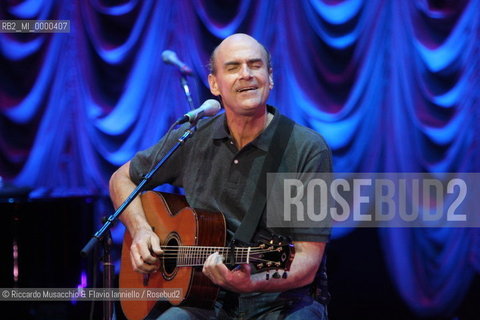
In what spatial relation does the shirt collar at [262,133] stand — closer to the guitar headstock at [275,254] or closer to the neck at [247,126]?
the neck at [247,126]

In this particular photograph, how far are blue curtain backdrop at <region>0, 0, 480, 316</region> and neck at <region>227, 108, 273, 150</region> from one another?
193 centimetres

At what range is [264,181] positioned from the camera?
10.9ft

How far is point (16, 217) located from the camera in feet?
15.5

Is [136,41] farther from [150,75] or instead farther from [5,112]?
[5,112]

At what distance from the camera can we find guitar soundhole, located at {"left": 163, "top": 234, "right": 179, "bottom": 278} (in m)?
3.38

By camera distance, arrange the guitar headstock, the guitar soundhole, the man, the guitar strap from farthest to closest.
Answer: the guitar soundhole
the guitar strap
the man
the guitar headstock

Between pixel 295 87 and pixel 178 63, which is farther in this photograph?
pixel 295 87

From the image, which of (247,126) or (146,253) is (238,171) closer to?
(247,126)

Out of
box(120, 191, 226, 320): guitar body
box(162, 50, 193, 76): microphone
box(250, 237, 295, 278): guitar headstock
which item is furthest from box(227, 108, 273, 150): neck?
box(162, 50, 193, 76): microphone

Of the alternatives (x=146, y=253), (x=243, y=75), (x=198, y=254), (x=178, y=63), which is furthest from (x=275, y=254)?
(x=178, y=63)

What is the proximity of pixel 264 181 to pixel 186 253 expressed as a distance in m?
0.54

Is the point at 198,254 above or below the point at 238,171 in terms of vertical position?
below

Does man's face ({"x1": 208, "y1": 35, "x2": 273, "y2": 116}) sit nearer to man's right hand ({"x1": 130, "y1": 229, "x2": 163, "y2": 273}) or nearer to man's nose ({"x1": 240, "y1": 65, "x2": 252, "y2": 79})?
man's nose ({"x1": 240, "y1": 65, "x2": 252, "y2": 79})

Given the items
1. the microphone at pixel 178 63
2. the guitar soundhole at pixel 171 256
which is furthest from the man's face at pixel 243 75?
the microphone at pixel 178 63
